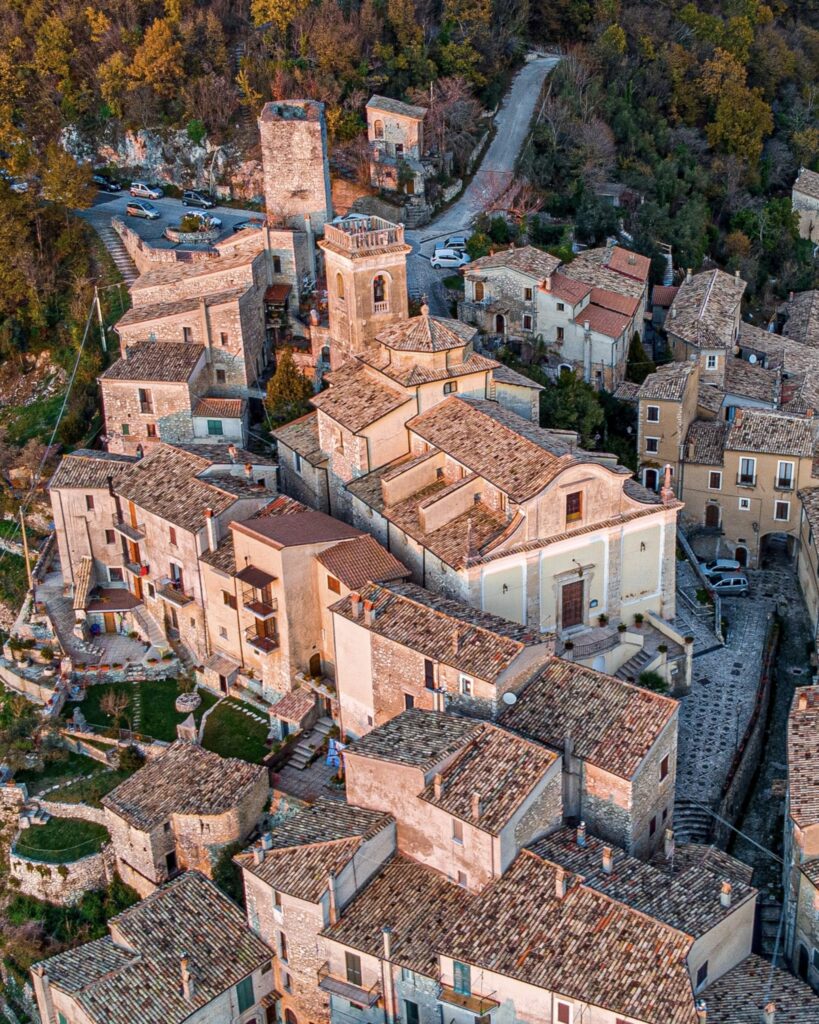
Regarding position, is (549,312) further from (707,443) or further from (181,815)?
(181,815)

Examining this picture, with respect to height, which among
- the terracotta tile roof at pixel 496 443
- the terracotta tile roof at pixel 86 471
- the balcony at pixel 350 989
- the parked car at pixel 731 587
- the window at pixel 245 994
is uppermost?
the terracotta tile roof at pixel 496 443

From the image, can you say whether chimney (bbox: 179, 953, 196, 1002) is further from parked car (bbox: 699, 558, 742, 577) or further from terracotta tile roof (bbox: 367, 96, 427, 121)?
terracotta tile roof (bbox: 367, 96, 427, 121)

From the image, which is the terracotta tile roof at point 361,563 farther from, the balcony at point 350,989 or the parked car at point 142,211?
the parked car at point 142,211

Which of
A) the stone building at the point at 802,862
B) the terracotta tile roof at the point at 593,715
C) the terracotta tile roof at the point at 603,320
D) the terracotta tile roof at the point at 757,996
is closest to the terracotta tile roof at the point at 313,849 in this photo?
the terracotta tile roof at the point at 593,715

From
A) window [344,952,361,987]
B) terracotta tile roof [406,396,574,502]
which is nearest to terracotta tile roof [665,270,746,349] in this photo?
terracotta tile roof [406,396,574,502]

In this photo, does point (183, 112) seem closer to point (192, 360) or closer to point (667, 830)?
point (192, 360)

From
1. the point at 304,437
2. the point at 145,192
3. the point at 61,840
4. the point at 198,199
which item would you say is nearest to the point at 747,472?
the point at 304,437
